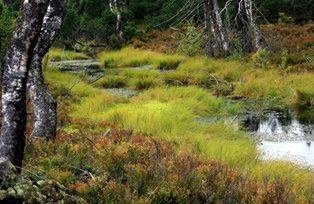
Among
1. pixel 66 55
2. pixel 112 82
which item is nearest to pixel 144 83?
pixel 112 82

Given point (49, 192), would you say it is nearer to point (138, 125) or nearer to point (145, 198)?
point (145, 198)

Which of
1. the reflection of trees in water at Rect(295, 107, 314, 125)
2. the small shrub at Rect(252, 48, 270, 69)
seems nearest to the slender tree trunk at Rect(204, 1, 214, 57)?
the small shrub at Rect(252, 48, 270, 69)

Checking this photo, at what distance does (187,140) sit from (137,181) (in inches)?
144

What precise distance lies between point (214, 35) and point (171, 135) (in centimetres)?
1204

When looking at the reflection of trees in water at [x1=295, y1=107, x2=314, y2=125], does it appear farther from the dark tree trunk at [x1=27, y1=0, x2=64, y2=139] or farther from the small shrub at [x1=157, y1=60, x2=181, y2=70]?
the small shrub at [x1=157, y1=60, x2=181, y2=70]

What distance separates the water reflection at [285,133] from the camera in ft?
33.0

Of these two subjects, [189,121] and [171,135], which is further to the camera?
A: [189,121]

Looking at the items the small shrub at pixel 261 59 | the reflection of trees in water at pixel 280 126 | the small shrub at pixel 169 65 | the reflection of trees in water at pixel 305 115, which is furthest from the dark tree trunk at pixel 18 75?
the small shrub at pixel 169 65

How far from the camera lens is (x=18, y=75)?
5582 mm

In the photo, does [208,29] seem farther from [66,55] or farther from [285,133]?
[285,133]

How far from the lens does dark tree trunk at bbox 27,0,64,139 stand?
7574 mm

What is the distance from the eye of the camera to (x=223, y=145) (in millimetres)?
9320

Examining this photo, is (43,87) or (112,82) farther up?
(43,87)

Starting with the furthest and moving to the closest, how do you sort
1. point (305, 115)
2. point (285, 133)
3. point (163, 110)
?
point (305, 115) < point (163, 110) < point (285, 133)
